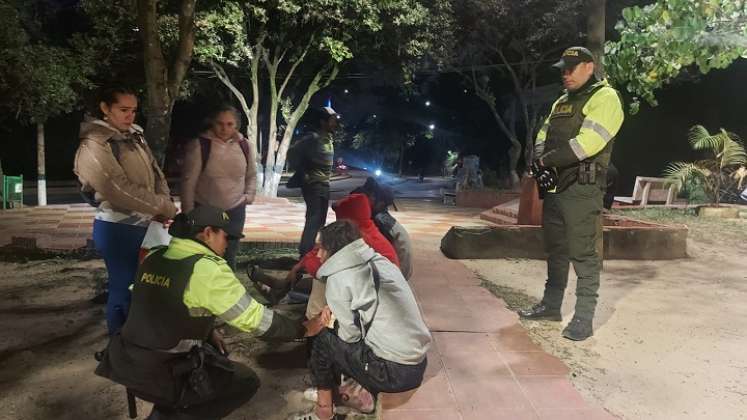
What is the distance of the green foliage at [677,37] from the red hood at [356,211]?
85.6 inches

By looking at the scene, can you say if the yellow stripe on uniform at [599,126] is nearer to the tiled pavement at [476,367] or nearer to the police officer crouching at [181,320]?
the tiled pavement at [476,367]

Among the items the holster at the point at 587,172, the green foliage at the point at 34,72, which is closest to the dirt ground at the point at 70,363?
the holster at the point at 587,172

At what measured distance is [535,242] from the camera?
6242 millimetres

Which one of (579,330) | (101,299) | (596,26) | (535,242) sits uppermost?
(596,26)

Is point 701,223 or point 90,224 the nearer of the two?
point 701,223

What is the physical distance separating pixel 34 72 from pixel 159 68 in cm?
867

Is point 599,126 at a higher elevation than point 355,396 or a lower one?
higher

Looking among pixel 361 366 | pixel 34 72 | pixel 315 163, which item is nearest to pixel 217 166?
pixel 315 163

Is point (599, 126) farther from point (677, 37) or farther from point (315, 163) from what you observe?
point (315, 163)

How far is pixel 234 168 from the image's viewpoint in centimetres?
402

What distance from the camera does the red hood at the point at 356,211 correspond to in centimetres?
320

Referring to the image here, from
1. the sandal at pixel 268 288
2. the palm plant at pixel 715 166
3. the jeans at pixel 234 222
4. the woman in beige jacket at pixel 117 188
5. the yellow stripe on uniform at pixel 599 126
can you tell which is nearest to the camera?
the woman in beige jacket at pixel 117 188

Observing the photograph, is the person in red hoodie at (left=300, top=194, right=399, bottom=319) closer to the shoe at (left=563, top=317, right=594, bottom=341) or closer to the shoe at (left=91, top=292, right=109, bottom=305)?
the shoe at (left=563, top=317, right=594, bottom=341)

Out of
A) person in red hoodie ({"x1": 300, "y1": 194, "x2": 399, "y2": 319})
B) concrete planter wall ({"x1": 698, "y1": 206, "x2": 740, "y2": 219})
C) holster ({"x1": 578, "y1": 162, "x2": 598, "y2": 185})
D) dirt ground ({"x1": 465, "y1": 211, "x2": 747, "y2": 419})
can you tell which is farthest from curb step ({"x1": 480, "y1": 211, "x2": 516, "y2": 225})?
person in red hoodie ({"x1": 300, "y1": 194, "x2": 399, "y2": 319})
